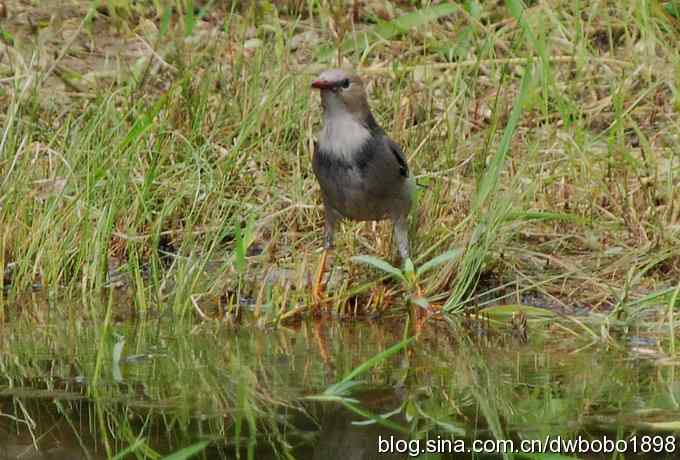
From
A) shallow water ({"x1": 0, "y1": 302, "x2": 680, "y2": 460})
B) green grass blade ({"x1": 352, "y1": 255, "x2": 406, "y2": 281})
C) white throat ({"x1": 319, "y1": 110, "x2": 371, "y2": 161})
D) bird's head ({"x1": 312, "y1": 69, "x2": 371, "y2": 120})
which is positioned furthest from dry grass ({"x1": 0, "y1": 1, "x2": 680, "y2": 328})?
bird's head ({"x1": 312, "y1": 69, "x2": 371, "y2": 120})

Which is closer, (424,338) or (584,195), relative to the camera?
(424,338)

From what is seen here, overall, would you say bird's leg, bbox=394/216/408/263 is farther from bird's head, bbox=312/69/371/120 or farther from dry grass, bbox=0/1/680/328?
bird's head, bbox=312/69/371/120

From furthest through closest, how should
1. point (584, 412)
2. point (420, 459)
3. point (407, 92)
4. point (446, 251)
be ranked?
point (407, 92), point (446, 251), point (584, 412), point (420, 459)

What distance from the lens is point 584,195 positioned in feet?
23.7

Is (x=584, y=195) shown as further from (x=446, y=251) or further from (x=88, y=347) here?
(x=88, y=347)

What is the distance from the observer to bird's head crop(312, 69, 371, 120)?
6.51 m

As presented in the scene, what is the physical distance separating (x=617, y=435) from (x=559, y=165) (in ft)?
10.9

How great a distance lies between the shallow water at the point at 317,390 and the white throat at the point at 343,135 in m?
0.83

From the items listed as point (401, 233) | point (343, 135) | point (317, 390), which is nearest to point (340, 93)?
point (343, 135)

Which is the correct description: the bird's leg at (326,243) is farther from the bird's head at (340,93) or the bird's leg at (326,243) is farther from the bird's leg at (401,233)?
the bird's head at (340,93)

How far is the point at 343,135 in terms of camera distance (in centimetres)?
652

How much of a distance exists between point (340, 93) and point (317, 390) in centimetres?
193

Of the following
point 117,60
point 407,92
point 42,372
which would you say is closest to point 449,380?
point 42,372

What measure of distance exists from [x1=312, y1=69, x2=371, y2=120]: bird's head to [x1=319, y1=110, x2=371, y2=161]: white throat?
0.03 m
